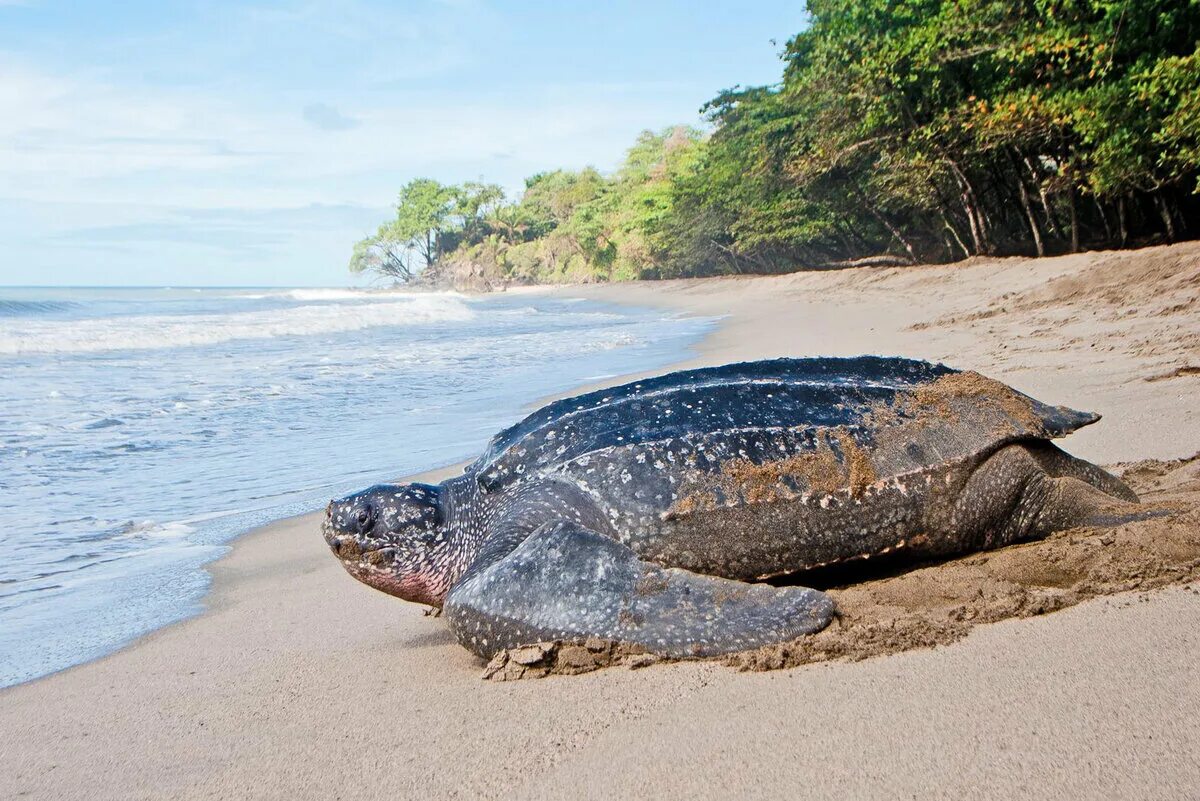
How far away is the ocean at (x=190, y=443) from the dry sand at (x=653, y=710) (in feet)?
1.81

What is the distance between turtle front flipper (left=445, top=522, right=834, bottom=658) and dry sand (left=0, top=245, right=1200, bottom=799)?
10 centimetres

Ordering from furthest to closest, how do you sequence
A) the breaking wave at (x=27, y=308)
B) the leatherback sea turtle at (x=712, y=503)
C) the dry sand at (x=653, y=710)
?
the breaking wave at (x=27, y=308) → the leatherback sea turtle at (x=712, y=503) → the dry sand at (x=653, y=710)

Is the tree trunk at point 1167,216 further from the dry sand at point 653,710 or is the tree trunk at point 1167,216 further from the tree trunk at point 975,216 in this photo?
Result: the dry sand at point 653,710

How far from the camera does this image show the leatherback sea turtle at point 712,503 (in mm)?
2328

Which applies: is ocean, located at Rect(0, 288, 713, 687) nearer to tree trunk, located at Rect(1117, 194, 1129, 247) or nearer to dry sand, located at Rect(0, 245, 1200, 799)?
dry sand, located at Rect(0, 245, 1200, 799)

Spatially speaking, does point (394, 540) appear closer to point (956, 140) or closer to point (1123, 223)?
point (1123, 223)

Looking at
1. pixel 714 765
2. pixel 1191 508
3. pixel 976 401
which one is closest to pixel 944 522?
pixel 976 401

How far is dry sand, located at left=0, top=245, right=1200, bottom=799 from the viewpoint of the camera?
157 cm

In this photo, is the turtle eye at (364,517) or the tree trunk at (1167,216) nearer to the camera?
the turtle eye at (364,517)

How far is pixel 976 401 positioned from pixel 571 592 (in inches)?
61.5

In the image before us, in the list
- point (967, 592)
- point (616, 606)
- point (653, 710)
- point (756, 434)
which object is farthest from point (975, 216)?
point (653, 710)

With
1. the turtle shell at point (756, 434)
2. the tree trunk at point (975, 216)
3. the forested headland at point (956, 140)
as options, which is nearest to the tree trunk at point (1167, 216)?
the forested headland at point (956, 140)

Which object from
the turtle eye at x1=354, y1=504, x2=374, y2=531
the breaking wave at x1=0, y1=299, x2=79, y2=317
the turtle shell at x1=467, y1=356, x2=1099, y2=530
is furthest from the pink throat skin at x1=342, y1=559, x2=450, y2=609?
the breaking wave at x1=0, y1=299, x2=79, y2=317

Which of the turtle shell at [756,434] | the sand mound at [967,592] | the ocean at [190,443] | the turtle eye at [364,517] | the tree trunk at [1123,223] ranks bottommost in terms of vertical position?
the ocean at [190,443]
